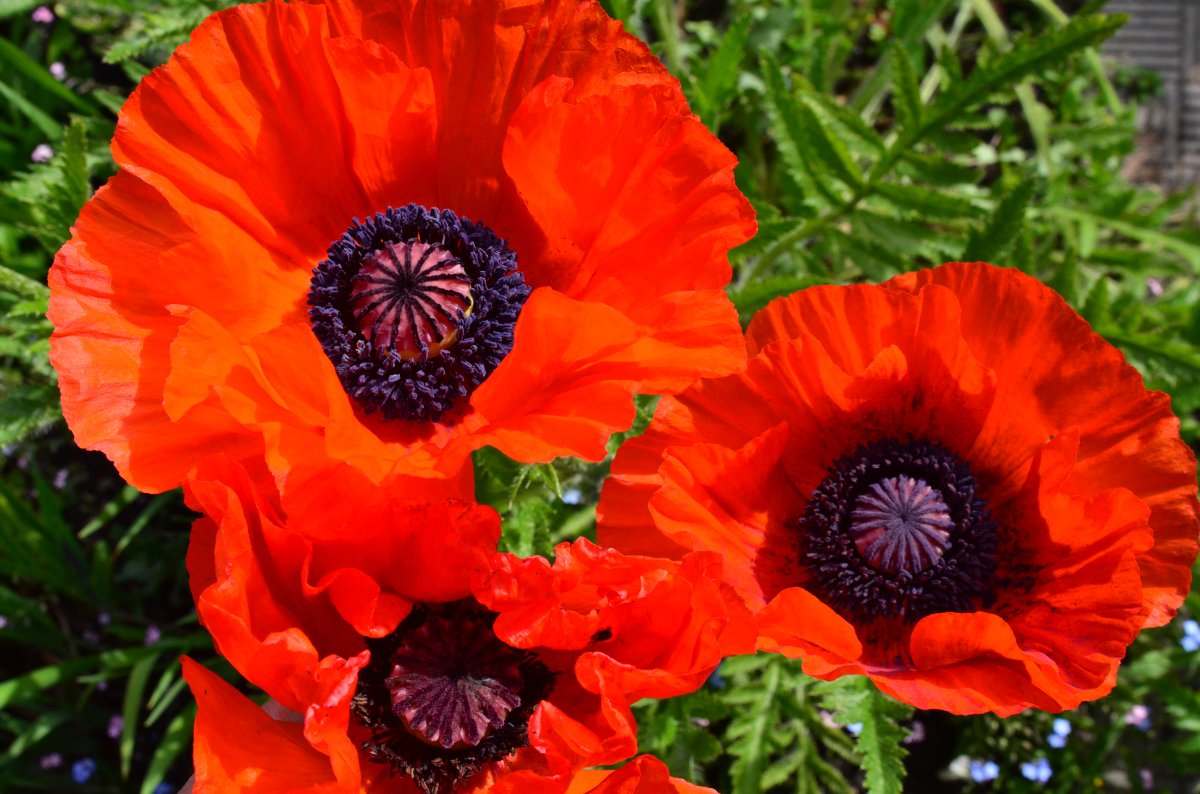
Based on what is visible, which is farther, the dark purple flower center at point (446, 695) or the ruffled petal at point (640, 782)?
the dark purple flower center at point (446, 695)

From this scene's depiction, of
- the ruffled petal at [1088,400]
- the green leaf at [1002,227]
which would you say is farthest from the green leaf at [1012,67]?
the ruffled petal at [1088,400]

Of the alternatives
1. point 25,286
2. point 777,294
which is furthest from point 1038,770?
point 25,286

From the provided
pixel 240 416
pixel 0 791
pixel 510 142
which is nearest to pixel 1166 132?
pixel 510 142

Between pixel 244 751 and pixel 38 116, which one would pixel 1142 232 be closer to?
pixel 244 751

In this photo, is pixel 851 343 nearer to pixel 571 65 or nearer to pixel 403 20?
pixel 571 65

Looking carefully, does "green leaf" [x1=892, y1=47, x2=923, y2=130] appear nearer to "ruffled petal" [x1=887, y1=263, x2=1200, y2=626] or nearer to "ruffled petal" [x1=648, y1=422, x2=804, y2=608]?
"ruffled petal" [x1=887, y1=263, x2=1200, y2=626]

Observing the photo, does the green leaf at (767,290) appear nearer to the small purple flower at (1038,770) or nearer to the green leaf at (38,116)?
the small purple flower at (1038,770)
